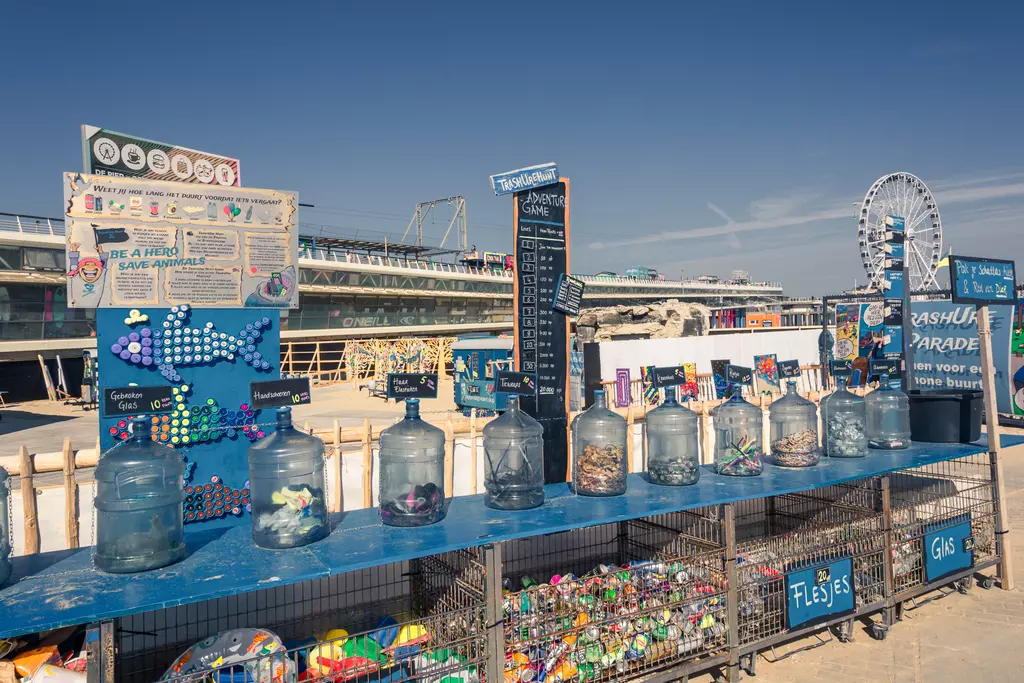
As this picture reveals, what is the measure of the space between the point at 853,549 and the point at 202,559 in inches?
212

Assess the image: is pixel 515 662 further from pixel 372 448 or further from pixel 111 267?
pixel 111 267

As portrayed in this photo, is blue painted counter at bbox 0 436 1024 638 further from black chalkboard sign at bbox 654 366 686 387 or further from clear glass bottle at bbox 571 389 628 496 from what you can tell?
black chalkboard sign at bbox 654 366 686 387

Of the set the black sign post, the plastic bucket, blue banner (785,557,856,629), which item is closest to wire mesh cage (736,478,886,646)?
blue banner (785,557,856,629)

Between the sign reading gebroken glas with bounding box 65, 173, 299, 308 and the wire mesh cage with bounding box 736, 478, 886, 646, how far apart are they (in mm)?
4516

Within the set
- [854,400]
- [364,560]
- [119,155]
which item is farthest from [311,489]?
[854,400]

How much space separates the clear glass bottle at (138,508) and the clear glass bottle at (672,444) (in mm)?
3646

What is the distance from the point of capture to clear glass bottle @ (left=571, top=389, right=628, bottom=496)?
5316 mm

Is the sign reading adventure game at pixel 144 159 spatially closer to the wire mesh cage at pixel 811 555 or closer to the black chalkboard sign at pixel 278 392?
the black chalkboard sign at pixel 278 392

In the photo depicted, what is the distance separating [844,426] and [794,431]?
55 centimetres

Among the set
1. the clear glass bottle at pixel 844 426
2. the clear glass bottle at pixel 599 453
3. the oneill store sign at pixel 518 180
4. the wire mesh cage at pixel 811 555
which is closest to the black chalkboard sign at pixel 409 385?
the clear glass bottle at pixel 599 453

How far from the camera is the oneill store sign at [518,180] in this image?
21.2 feet

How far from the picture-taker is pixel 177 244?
515 cm

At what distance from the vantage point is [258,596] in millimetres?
5172

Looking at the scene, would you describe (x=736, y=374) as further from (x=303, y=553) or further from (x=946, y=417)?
(x=303, y=553)
